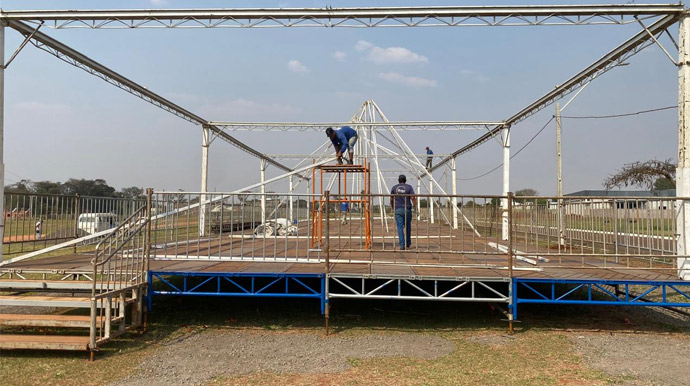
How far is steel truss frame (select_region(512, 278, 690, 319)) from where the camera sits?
648 centimetres

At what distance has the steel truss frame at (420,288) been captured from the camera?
665cm

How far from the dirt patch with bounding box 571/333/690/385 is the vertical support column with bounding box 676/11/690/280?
128 cm

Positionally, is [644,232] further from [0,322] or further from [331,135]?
[0,322]

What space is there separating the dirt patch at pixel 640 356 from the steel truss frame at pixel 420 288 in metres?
1.40

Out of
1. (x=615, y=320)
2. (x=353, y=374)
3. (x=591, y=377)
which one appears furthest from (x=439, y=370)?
(x=615, y=320)

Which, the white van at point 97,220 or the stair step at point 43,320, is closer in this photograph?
the stair step at point 43,320

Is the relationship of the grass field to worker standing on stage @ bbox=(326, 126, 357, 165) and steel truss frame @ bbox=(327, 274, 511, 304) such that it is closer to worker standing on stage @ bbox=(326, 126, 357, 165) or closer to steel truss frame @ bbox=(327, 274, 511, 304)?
steel truss frame @ bbox=(327, 274, 511, 304)

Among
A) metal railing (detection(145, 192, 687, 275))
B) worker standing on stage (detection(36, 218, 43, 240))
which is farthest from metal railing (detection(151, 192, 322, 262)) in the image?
worker standing on stage (detection(36, 218, 43, 240))

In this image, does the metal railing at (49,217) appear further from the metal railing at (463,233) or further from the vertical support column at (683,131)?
the vertical support column at (683,131)

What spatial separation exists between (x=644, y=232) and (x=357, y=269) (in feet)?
20.2

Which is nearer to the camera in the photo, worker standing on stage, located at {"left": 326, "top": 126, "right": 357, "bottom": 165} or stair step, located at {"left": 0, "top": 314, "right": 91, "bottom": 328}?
stair step, located at {"left": 0, "top": 314, "right": 91, "bottom": 328}

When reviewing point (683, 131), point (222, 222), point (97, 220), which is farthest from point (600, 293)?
point (97, 220)

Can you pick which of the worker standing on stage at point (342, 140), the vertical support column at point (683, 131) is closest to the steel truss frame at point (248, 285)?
the worker standing on stage at point (342, 140)

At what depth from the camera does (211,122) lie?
14.1 m
